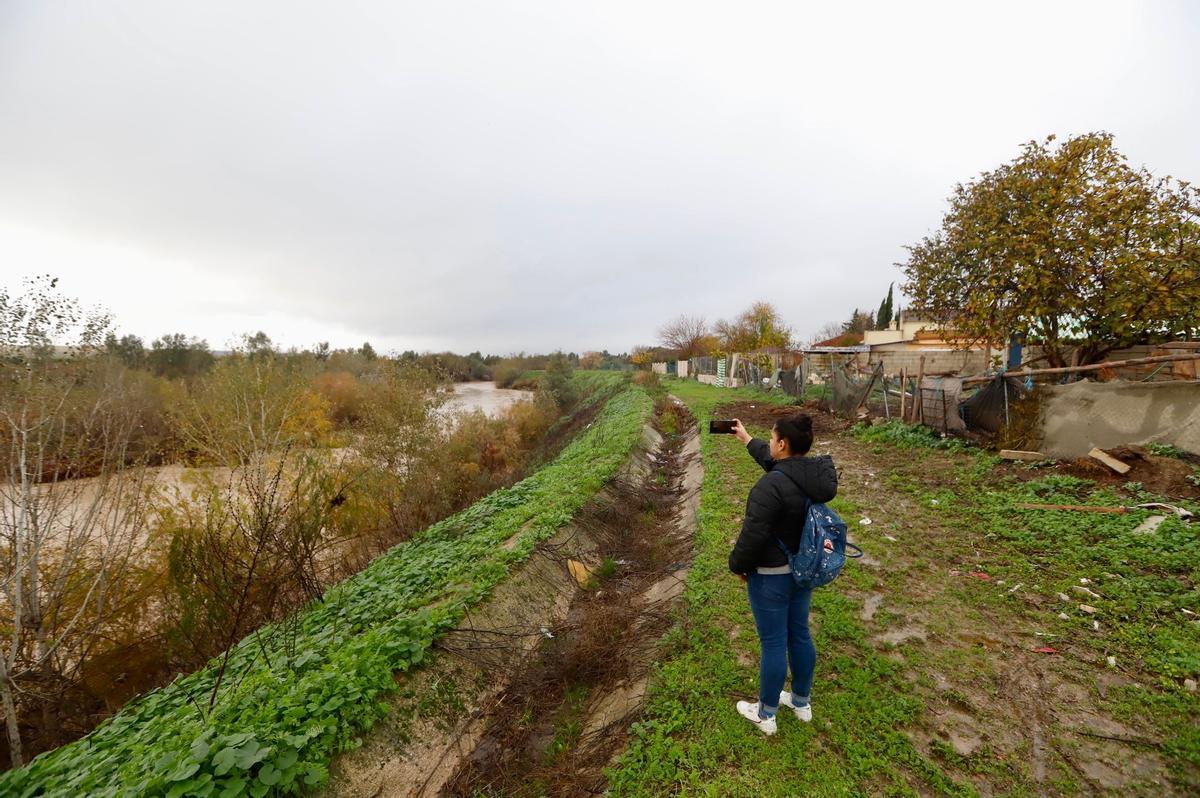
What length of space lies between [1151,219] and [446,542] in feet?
44.7

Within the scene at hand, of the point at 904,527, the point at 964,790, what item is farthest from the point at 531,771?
the point at 904,527

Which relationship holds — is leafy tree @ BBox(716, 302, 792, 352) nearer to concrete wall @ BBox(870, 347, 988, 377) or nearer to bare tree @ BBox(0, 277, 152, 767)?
concrete wall @ BBox(870, 347, 988, 377)

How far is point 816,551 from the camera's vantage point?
7.94 feet

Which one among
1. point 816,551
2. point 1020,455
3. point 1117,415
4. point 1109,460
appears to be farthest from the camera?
point 1020,455

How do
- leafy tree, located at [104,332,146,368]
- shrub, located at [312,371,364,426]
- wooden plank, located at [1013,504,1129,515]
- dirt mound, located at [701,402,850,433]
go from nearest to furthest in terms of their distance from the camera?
1. wooden plank, located at [1013,504,1129,515]
2. dirt mound, located at [701,402,850,433]
3. leafy tree, located at [104,332,146,368]
4. shrub, located at [312,371,364,426]

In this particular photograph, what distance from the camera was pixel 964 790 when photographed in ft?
7.88

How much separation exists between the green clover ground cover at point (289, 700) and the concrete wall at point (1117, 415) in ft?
27.3

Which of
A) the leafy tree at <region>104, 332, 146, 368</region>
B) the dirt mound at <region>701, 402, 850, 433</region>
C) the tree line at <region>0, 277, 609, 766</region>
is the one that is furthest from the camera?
the leafy tree at <region>104, 332, 146, 368</region>

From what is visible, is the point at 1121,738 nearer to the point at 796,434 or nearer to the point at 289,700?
the point at 796,434

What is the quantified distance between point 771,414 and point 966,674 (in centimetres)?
1310

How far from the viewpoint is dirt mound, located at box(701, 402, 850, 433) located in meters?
12.8

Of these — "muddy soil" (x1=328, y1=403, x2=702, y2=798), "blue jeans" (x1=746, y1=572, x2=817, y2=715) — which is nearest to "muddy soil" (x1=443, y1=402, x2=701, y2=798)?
"muddy soil" (x1=328, y1=403, x2=702, y2=798)

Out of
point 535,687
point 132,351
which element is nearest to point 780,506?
point 535,687

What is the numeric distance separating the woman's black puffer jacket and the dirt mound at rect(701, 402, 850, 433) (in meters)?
10.6
